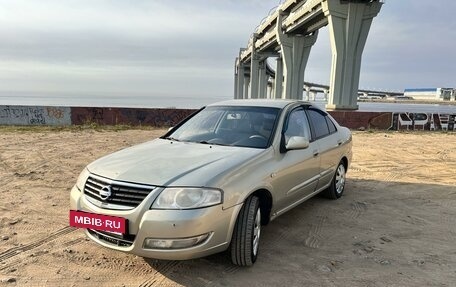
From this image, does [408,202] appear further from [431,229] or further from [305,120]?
[305,120]

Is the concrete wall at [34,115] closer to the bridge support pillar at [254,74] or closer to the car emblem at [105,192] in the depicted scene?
the car emblem at [105,192]

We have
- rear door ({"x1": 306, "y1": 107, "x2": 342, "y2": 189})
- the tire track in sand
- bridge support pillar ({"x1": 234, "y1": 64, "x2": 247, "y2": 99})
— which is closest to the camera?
the tire track in sand

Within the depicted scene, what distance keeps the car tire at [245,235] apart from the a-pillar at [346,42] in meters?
23.1

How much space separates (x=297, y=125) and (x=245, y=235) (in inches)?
72.3

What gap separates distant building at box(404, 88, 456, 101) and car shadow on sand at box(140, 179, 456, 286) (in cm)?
12445

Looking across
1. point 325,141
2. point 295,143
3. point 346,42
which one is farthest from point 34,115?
point 295,143

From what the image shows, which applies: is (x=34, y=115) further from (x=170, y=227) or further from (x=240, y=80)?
(x=240, y=80)

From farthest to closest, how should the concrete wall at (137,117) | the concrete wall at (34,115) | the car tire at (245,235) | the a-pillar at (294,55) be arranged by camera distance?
the a-pillar at (294,55), the concrete wall at (137,117), the concrete wall at (34,115), the car tire at (245,235)

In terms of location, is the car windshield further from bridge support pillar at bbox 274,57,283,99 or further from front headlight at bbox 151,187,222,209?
bridge support pillar at bbox 274,57,283,99

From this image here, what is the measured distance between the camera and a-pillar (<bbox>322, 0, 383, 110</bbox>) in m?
24.6

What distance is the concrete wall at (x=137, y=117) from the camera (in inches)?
808

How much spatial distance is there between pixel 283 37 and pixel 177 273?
3838 centimetres

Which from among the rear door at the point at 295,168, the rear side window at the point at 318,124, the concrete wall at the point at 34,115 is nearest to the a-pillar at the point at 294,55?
the concrete wall at the point at 34,115

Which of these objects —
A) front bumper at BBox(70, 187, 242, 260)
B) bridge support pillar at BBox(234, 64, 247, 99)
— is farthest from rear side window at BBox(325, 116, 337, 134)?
bridge support pillar at BBox(234, 64, 247, 99)
